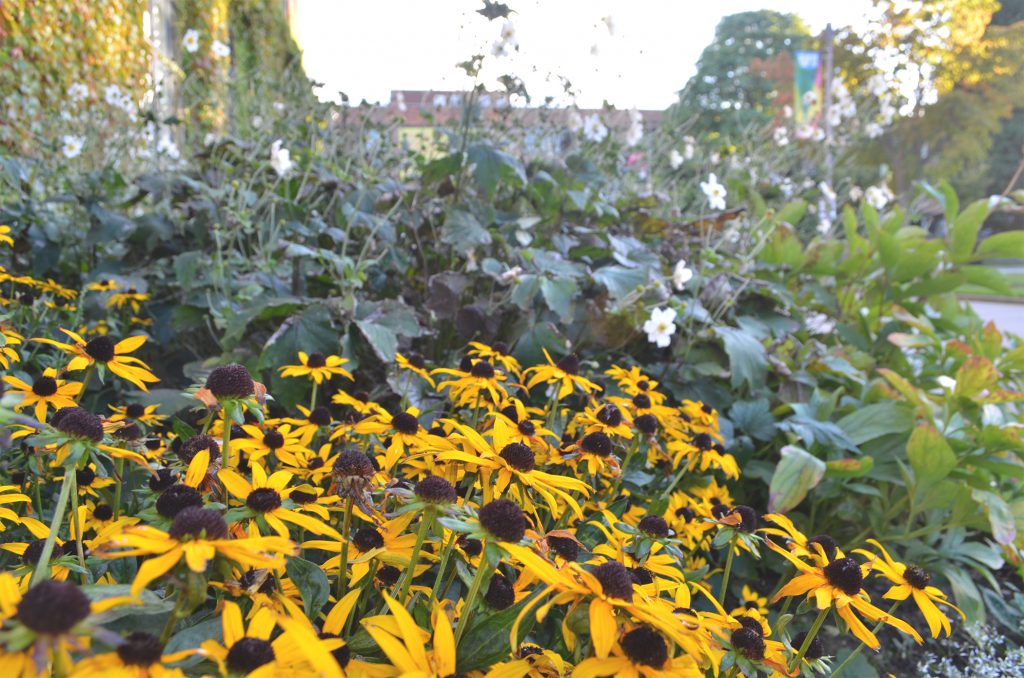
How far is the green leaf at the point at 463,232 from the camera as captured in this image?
235cm

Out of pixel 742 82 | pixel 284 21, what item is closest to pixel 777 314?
pixel 284 21

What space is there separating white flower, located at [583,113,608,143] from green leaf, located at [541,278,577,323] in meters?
1.77

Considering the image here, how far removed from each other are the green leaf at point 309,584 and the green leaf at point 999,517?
1.77m

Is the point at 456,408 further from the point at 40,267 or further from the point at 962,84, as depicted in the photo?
the point at 962,84

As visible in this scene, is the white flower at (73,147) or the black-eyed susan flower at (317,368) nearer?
the black-eyed susan flower at (317,368)

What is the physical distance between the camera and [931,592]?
93 centimetres

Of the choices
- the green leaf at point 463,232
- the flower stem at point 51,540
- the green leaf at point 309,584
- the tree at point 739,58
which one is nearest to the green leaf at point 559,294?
the green leaf at point 463,232

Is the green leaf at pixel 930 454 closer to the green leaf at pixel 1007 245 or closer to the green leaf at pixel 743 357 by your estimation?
the green leaf at pixel 743 357

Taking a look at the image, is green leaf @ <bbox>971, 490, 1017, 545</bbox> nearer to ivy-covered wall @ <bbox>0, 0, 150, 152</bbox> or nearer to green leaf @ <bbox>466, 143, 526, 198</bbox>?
green leaf @ <bbox>466, 143, 526, 198</bbox>

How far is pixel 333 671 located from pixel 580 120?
3.81m

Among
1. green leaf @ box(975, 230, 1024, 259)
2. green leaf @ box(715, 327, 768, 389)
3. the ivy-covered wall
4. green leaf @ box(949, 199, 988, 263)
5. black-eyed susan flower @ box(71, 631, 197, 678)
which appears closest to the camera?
black-eyed susan flower @ box(71, 631, 197, 678)

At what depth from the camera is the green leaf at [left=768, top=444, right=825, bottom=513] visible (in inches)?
68.2

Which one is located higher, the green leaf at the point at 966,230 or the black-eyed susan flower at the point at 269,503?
the green leaf at the point at 966,230

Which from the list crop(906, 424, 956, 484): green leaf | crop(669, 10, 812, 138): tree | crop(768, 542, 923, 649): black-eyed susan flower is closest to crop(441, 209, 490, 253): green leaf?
crop(906, 424, 956, 484): green leaf
